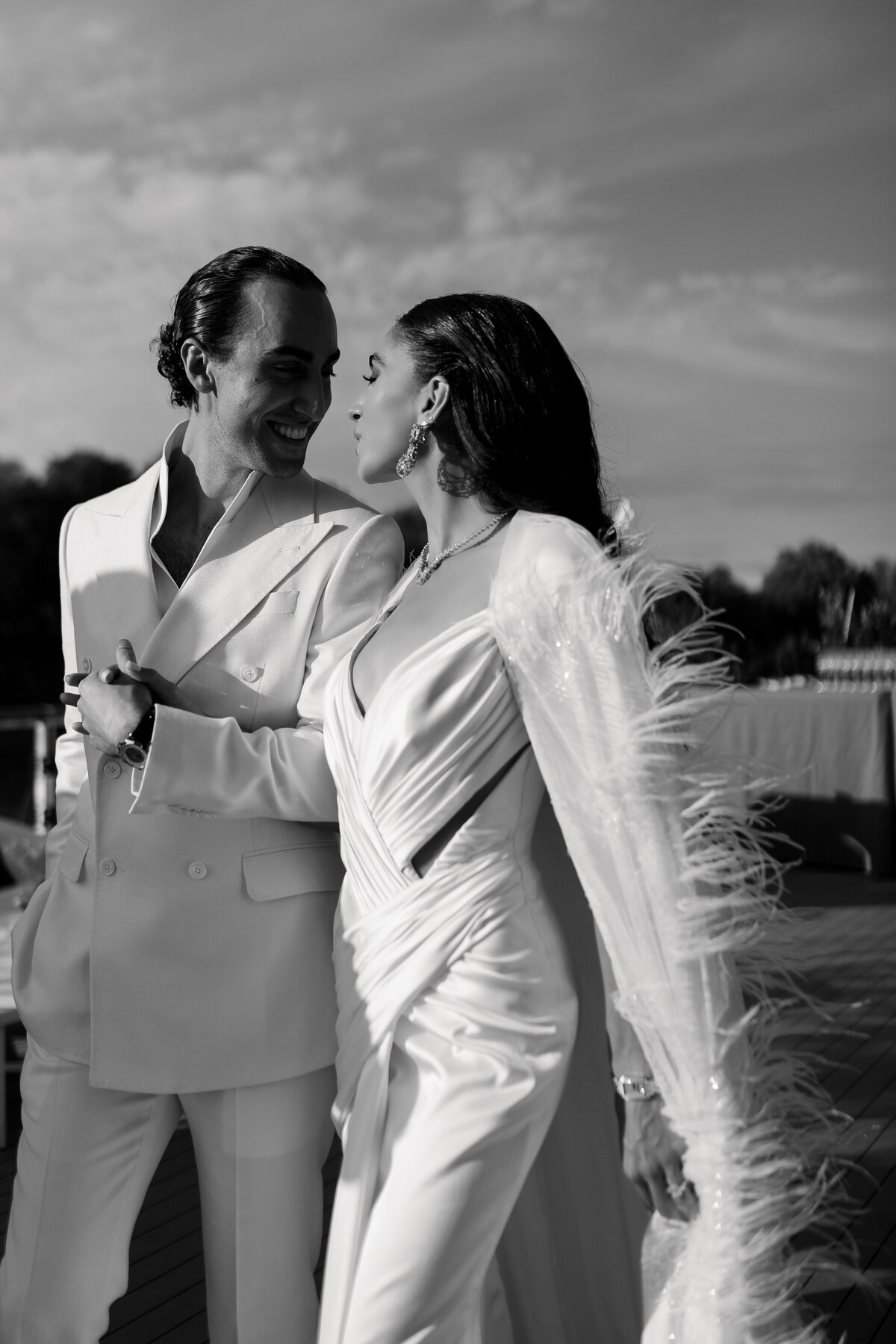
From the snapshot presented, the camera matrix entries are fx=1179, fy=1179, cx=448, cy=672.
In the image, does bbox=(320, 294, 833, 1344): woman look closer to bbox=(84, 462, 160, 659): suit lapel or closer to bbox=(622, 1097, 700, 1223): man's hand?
bbox=(622, 1097, 700, 1223): man's hand

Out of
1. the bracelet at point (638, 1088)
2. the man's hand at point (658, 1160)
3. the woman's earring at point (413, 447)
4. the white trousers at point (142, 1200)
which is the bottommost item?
the white trousers at point (142, 1200)

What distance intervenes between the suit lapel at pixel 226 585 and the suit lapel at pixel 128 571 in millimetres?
45

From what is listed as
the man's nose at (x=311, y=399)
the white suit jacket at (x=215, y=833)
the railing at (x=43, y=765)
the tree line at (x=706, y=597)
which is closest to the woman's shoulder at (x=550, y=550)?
the tree line at (x=706, y=597)

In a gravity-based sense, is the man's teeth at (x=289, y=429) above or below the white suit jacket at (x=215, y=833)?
above

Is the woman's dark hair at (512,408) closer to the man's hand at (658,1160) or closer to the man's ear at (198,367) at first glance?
the man's ear at (198,367)

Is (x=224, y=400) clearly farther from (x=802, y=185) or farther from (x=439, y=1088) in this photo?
(x=802, y=185)

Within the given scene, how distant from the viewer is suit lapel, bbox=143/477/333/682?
5.68ft

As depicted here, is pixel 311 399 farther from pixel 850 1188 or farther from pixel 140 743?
pixel 850 1188

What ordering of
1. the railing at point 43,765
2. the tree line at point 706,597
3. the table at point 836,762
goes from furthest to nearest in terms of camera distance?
the tree line at point 706,597 < the table at point 836,762 < the railing at point 43,765

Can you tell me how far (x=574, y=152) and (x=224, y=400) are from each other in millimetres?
23091

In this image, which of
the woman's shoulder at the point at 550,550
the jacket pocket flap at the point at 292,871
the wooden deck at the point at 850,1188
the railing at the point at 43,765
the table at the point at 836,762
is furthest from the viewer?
the table at the point at 836,762

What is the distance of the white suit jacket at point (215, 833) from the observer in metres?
1.62

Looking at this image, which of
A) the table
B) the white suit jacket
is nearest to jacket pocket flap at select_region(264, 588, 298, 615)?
the white suit jacket

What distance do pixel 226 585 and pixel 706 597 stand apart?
1195 millimetres
